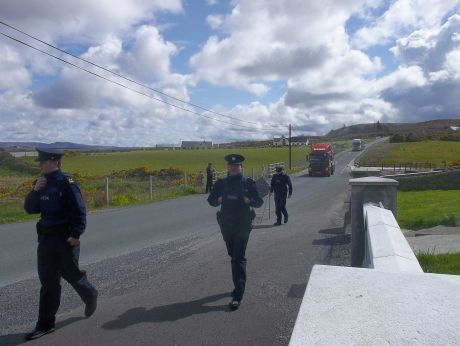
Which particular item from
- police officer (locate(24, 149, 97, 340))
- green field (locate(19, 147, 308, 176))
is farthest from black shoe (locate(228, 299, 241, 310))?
green field (locate(19, 147, 308, 176))

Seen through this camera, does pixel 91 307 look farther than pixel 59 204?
Yes

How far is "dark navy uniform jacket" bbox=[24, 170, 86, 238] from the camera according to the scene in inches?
196

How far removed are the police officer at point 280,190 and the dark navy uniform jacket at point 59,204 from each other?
880 cm

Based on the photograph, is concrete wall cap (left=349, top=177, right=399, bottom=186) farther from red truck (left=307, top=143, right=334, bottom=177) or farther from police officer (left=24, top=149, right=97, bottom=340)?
red truck (left=307, top=143, right=334, bottom=177)

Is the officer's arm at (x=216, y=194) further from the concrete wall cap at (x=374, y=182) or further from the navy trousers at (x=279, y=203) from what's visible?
the navy trousers at (x=279, y=203)

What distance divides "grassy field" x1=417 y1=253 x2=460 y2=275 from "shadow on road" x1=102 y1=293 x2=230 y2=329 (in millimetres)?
2934

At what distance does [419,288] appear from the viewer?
1.97 meters

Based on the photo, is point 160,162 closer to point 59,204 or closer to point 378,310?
point 59,204

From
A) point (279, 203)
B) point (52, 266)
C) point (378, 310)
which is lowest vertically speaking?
point (279, 203)

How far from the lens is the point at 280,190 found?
13.7 m

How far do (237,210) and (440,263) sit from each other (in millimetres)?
3129

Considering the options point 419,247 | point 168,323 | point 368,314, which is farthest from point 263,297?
point 368,314

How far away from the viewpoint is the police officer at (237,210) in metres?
5.82

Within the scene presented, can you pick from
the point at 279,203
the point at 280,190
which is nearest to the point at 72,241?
the point at 279,203
